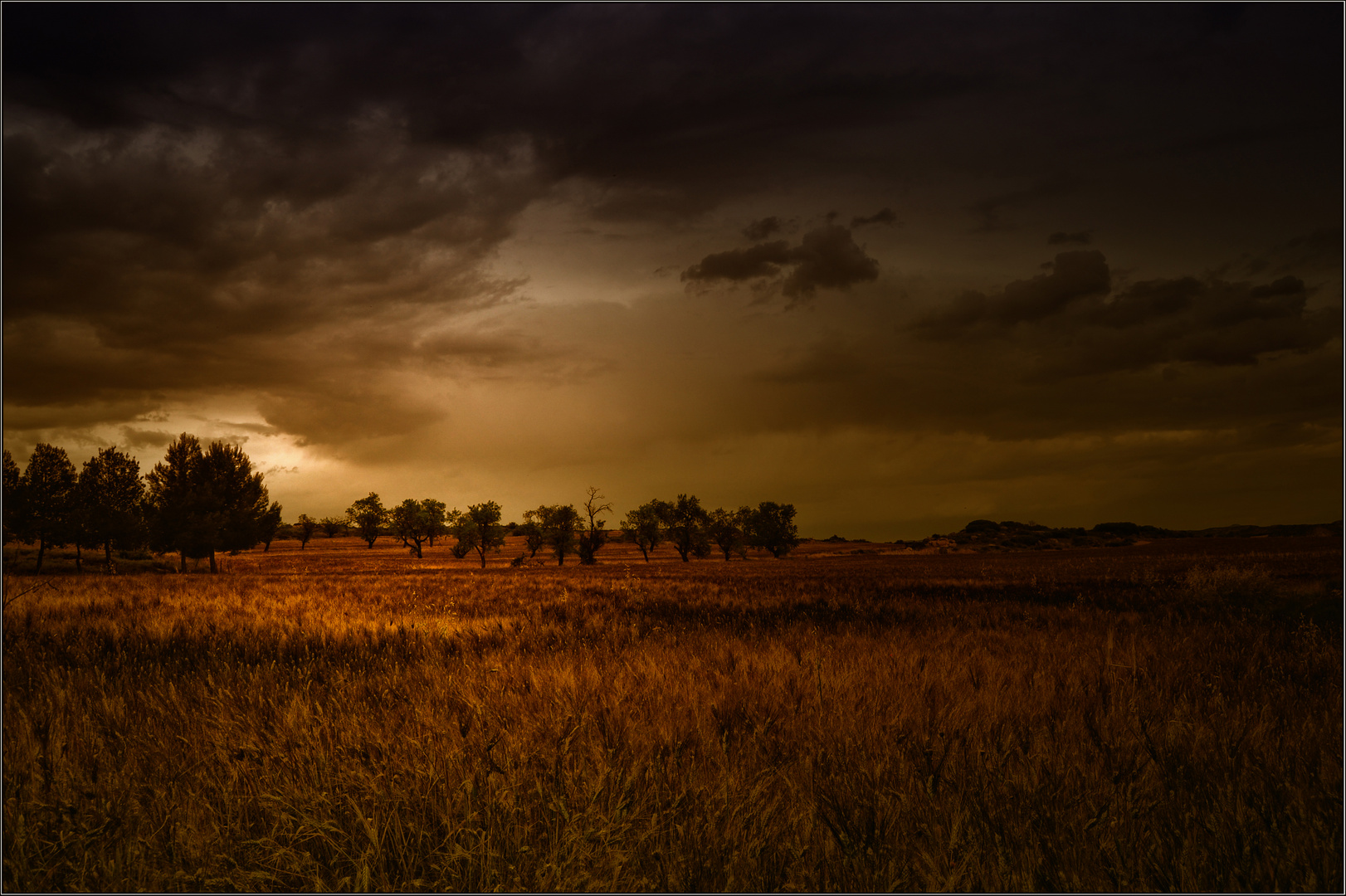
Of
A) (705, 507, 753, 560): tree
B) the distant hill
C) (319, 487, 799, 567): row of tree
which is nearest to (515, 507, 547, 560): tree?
(319, 487, 799, 567): row of tree

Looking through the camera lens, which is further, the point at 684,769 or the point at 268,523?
the point at 268,523

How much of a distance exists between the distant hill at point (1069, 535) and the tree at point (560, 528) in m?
66.9

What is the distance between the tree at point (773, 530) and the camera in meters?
108

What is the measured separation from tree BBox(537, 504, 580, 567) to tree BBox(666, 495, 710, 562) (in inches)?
713

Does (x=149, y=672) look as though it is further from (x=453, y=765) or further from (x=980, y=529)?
(x=980, y=529)

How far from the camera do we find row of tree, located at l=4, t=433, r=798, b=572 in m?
44.8

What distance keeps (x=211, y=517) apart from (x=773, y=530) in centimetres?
7977

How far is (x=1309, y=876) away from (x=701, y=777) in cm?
280

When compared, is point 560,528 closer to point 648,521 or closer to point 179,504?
point 648,521

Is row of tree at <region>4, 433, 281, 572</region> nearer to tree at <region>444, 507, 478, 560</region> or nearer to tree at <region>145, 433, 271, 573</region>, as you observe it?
tree at <region>145, 433, 271, 573</region>

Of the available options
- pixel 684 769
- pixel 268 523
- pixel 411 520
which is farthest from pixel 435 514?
pixel 684 769

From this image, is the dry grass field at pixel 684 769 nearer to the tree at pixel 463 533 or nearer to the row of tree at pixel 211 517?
the row of tree at pixel 211 517

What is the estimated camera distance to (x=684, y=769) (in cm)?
375

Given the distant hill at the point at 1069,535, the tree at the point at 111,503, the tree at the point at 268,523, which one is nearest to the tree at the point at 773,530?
the distant hill at the point at 1069,535
